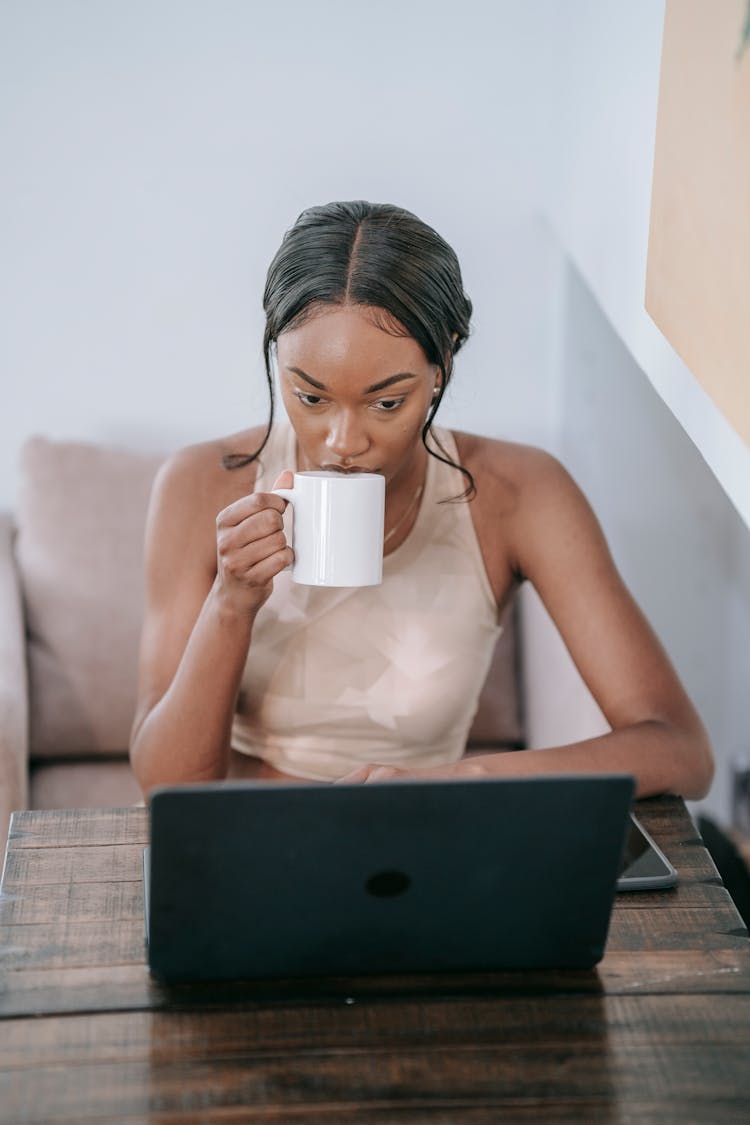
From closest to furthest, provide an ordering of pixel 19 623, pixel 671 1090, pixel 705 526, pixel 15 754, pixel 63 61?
pixel 671 1090 → pixel 15 754 → pixel 19 623 → pixel 63 61 → pixel 705 526

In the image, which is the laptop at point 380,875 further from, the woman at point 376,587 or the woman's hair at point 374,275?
the woman's hair at point 374,275

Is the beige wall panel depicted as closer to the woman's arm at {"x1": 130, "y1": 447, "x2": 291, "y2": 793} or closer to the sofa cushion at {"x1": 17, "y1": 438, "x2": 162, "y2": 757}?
the woman's arm at {"x1": 130, "y1": 447, "x2": 291, "y2": 793}

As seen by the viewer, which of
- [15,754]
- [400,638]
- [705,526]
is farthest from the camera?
[705,526]

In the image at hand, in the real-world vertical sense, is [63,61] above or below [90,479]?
above

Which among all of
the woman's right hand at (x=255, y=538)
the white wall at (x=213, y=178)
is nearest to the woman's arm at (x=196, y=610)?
the woman's right hand at (x=255, y=538)

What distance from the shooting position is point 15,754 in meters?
1.79

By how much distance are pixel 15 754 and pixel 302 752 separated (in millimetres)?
459

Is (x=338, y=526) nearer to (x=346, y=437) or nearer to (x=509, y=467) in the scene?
(x=346, y=437)

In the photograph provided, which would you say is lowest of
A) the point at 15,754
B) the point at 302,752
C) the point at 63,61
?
the point at 15,754

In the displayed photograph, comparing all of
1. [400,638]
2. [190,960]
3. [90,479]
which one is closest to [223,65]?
[90,479]

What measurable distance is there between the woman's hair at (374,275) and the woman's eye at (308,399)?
72 millimetres

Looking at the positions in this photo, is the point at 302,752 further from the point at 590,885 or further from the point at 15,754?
the point at 590,885

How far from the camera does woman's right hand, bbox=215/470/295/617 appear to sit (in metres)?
1.25

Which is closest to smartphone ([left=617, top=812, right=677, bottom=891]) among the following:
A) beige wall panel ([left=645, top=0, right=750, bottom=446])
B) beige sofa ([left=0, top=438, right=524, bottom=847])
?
beige wall panel ([left=645, top=0, right=750, bottom=446])
